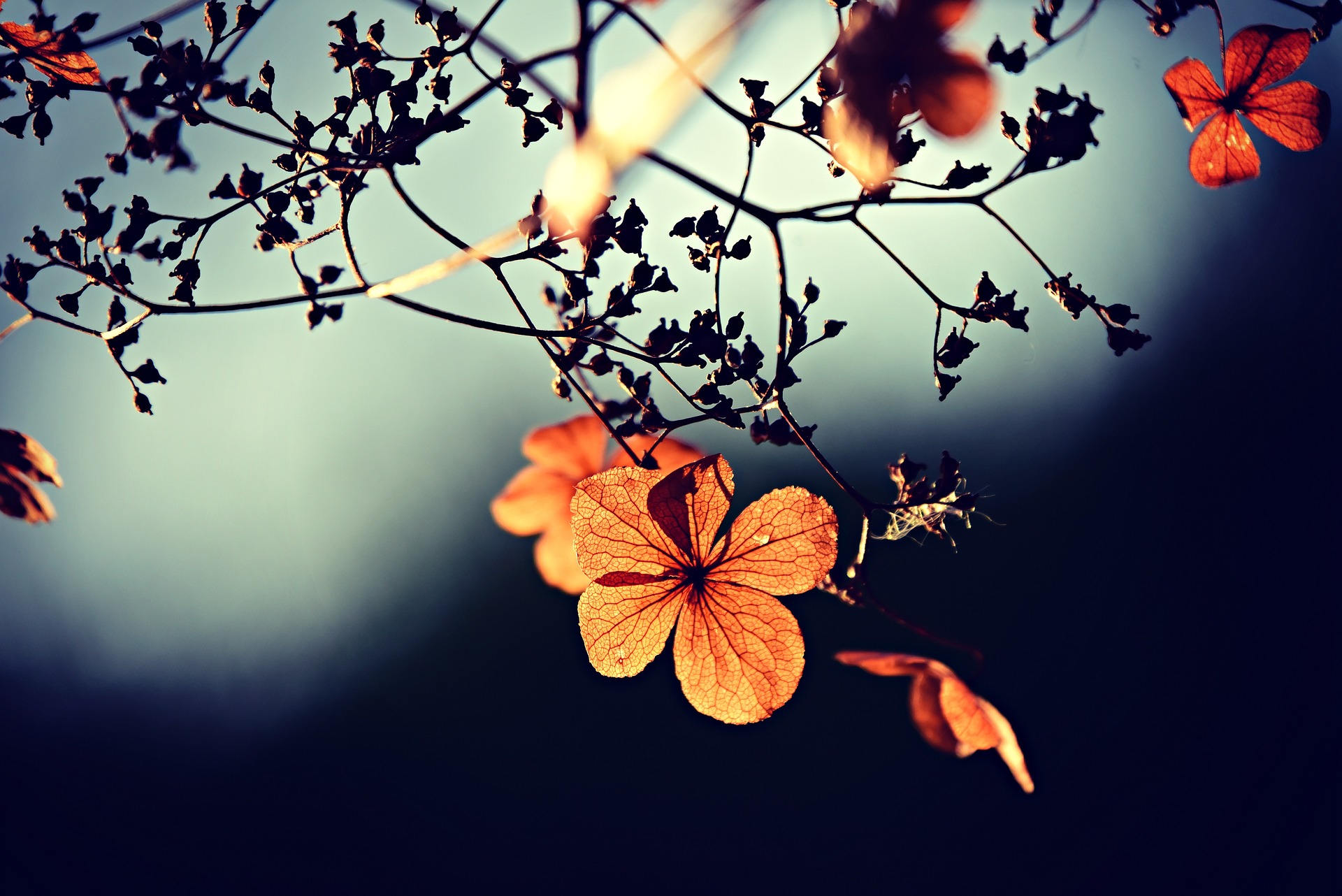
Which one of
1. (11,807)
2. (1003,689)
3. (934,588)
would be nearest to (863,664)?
(934,588)

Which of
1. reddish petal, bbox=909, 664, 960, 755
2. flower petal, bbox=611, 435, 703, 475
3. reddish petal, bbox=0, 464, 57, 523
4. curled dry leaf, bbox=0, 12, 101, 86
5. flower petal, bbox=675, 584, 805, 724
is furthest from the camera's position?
reddish petal, bbox=909, 664, 960, 755

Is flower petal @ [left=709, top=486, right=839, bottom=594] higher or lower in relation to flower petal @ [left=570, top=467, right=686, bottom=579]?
lower

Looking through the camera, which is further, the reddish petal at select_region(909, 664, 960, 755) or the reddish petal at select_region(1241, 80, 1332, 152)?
the reddish petal at select_region(909, 664, 960, 755)

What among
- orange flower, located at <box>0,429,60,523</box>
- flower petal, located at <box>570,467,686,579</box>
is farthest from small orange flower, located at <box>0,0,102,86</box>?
flower petal, located at <box>570,467,686,579</box>

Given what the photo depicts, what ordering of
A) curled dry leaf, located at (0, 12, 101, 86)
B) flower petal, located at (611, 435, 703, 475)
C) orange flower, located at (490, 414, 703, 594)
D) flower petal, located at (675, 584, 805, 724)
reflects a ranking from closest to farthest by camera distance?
curled dry leaf, located at (0, 12, 101, 86) → flower petal, located at (675, 584, 805, 724) → flower petal, located at (611, 435, 703, 475) → orange flower, located at (490, 414, 703, 594)

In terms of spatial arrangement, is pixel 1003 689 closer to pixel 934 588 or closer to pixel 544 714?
pixel 934 588

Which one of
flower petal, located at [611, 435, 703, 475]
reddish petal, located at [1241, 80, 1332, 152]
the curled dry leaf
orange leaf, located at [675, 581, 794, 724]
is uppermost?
the curled dry leaf

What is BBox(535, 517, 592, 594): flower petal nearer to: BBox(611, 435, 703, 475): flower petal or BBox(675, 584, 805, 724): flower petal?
BBox(611, 435, 703, 475): flower petal
